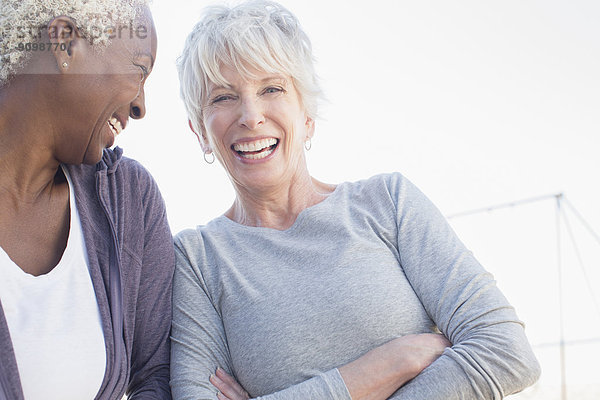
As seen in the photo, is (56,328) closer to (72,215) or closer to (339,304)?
(72,215)

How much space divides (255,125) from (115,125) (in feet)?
1.55

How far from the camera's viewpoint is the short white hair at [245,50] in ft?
6.41

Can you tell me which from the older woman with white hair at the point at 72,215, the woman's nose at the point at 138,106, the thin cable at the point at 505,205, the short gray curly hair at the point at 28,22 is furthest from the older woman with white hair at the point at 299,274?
the thin cable at the point at 505,205

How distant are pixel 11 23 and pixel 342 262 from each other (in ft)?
3.56

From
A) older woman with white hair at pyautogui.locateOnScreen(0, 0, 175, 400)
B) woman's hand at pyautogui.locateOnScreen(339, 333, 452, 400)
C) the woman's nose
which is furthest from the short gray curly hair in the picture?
woman's hand at pyautogui.locateOnScreen(339, 333, 452, 400)

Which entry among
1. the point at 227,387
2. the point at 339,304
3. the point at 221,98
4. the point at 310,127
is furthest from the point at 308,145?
the point at 227,387

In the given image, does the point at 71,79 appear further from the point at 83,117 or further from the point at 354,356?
the point at 354,356

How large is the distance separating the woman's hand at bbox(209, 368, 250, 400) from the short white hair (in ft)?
2.85

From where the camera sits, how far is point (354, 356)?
1.71 m

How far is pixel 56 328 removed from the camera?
4.99 feet

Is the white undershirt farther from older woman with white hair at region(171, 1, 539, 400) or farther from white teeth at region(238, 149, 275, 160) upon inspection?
white teeth at region(238, 149, 275, 160)

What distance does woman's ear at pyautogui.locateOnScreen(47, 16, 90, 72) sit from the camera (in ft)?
4.76

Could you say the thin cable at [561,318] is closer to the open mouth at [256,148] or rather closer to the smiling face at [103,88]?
the open mouth at [256,148]

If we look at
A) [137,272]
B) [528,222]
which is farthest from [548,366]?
[137,272]
